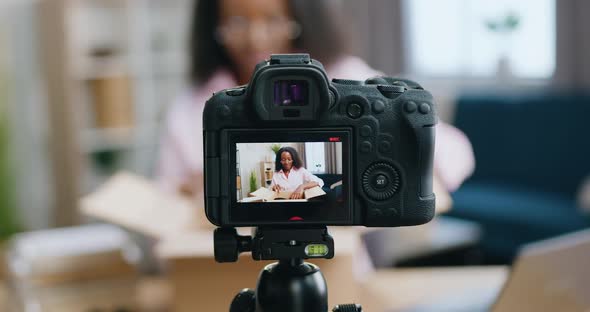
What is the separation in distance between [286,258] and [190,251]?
0.38 metres

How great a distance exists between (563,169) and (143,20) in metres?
2.07

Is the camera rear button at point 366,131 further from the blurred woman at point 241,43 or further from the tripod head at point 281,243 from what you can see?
the blurred woman at point 241,43

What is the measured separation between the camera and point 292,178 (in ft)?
2.50

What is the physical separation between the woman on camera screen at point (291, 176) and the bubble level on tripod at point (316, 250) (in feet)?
0.16

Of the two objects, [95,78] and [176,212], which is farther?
[95,78]

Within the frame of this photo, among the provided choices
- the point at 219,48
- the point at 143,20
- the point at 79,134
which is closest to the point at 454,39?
the point at 143,20

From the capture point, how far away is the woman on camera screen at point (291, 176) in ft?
2.46

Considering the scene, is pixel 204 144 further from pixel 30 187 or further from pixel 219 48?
pixel 30 187

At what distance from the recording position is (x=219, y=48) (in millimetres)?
1765

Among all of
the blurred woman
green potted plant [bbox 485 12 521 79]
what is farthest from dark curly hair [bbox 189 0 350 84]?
green potted plant [bbox 485 12 521 79]

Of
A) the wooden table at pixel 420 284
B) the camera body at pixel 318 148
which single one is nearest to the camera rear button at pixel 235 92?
the camera body at pixel 318 148

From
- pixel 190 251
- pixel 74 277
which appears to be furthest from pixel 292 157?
pixel 74 277

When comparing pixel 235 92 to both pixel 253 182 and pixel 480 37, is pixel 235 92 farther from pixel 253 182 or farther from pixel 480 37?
pixel 480 37

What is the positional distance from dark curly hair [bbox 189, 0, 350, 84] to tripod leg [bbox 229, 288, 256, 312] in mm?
931
